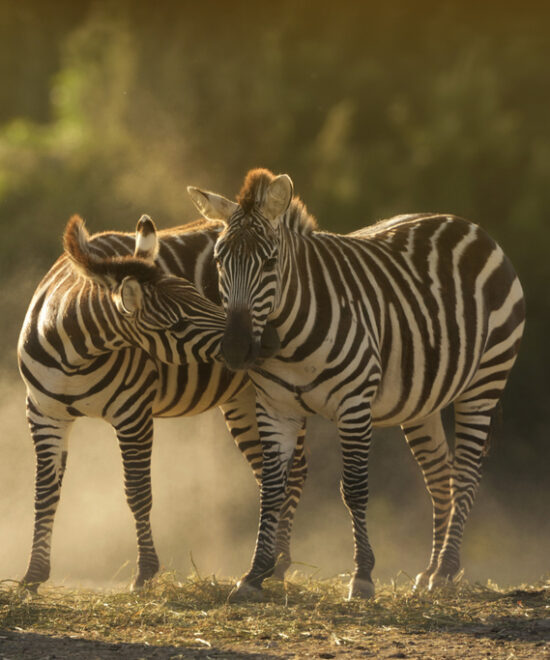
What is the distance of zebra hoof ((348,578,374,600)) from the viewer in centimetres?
645

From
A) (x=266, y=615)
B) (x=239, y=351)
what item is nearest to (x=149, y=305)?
(x=239, y=351)

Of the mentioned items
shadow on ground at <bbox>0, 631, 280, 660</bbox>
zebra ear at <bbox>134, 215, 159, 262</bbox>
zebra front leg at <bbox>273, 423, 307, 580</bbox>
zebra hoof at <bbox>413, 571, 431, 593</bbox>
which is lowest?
shadow on ground at <bbox>0, 631, 280, 660</bbox>

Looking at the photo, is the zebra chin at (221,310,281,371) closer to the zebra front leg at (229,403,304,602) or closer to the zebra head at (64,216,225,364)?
the zebra head at (64,216,225,364)

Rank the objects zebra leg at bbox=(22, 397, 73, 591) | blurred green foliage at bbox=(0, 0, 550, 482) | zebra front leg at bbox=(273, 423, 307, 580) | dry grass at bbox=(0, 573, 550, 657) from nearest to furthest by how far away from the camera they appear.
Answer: dry grass at bbox=(0, 573, 550, 657) → zebra leg at bbox=(22, 397, 73, 591) → zebra front leg at bbox=(273, 423, 307, 580) → blurred green foliage at bbox=(0, 0, 550, 482)

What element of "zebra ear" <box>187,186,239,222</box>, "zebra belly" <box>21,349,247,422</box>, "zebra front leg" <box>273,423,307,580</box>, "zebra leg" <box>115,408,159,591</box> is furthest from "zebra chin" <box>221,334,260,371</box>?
"zebra front leg" <box>273,423,307,580</box>

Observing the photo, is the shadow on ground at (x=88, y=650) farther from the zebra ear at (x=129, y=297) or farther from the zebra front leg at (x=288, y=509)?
the zebra front leg at (x=288, y=509)

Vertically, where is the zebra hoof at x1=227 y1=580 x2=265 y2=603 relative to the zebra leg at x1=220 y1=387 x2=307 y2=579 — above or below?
below

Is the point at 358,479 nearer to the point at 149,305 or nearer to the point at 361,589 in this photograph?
the point at 361,589

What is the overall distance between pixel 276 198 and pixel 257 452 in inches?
92.4

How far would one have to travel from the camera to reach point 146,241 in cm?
670

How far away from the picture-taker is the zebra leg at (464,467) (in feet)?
24.3

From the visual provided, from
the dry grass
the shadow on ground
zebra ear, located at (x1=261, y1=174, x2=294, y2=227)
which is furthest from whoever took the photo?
zebra ear, located at (x1=261, y1=174, x2=294, y2=227)

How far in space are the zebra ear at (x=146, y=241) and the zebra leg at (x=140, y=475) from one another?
1063mm

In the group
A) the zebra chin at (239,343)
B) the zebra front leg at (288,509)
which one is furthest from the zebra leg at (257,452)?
the zebra chin at (239,343)
